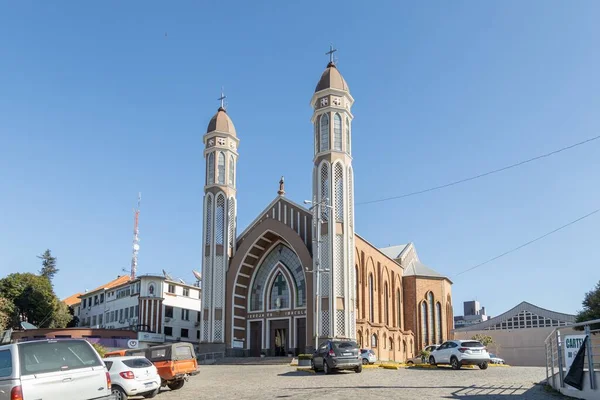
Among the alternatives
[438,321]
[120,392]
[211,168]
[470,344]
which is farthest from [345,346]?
[438,321]

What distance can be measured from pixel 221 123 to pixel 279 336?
57.9ft

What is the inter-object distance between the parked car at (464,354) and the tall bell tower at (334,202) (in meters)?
10.0

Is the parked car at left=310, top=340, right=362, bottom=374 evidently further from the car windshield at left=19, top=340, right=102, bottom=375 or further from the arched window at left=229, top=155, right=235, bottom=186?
the arched window at left=229, top=155, right=235, bottom=186

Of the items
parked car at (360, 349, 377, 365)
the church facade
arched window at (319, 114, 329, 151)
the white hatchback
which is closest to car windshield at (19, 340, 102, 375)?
the white hatchback

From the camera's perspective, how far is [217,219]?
47375 millimetres

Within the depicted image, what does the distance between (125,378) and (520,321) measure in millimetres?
54647

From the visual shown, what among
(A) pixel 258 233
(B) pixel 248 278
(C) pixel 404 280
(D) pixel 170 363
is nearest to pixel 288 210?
(A) pixel 258 233

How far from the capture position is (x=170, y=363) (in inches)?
758

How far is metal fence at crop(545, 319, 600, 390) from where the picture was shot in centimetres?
1231

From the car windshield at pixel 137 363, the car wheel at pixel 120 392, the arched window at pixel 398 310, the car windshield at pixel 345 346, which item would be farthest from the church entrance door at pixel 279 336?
the car wheel at pixel 120 392

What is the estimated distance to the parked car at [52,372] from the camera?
869cm

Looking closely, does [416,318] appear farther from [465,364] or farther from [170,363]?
[170,363]

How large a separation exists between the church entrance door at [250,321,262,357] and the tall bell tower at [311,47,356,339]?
9.41 meters

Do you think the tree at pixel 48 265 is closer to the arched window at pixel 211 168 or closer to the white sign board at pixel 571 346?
the arched window at pixel 211 168
